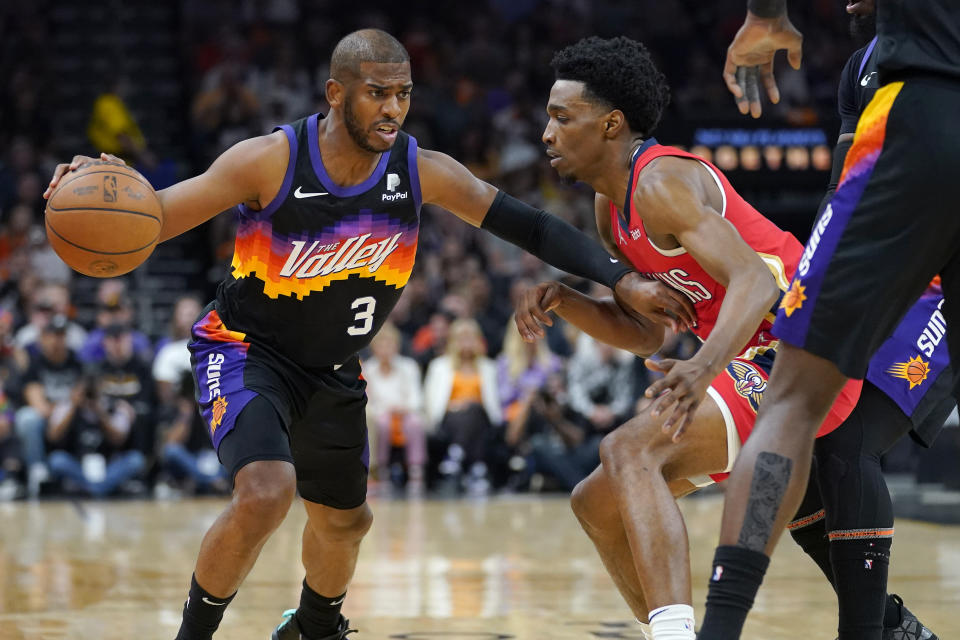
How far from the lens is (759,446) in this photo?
2.94 meters

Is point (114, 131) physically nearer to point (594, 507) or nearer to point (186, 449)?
point (186, 449)

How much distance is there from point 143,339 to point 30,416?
1.32 m

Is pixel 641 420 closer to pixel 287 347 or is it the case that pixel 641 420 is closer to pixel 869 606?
pixel 869 606

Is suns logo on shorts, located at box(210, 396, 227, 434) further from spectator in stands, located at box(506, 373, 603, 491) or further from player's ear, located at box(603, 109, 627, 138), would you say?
spectator in stands, located at box(506, 373, 603, 491)

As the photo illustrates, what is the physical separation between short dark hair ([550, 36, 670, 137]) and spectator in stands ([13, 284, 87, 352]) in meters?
8.13

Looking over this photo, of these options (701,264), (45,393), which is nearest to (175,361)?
(45,393)

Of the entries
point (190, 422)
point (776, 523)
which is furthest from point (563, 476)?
point (776, 523)

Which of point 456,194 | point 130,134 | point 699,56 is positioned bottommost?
point 456,194

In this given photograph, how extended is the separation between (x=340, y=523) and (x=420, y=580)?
1906mm

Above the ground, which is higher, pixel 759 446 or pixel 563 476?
pixel 759 446

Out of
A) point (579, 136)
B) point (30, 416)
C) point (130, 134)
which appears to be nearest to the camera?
point (579, 136)

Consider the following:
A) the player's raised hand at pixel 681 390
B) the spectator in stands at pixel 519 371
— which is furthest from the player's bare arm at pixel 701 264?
the spectator in stands at pixel 519 371

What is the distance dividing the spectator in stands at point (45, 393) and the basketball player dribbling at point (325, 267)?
23.2 feet

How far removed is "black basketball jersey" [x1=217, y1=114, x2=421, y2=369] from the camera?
4.37 meters
